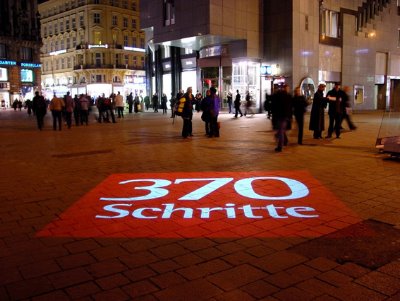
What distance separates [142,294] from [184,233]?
158 cm

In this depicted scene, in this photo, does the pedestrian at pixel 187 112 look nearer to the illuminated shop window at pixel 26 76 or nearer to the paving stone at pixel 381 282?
the paving stone at pixel 381 282

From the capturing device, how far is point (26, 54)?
232 ft

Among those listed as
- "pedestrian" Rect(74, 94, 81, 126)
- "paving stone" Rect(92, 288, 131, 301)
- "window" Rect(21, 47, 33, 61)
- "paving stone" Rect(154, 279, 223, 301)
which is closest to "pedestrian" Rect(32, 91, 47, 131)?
"pedestrian" Rect(74, 94, 81, 126)

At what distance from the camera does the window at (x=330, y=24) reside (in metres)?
36.6

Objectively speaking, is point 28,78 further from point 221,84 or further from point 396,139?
point 396,139

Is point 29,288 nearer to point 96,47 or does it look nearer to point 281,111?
point 281,111

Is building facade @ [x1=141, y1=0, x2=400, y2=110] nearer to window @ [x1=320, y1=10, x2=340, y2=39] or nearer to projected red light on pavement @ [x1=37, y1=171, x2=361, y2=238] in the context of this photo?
window @ [x1=320, y1=10, x2=340, y2=39]

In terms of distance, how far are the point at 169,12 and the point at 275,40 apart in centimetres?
862

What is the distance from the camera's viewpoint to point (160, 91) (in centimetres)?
4666

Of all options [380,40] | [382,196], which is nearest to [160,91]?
[380,40]

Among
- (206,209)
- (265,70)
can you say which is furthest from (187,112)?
(265,70)

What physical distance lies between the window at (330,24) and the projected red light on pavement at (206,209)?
31561 millimetres

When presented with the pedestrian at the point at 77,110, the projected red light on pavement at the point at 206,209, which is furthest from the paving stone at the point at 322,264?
the pedestrian at the point at 77,110

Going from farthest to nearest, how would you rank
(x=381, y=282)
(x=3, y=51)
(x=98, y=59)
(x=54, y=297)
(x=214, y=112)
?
(x=98, y=59) < (x=3, y=51) < (x=214, y=112) < (x=381, y=282) < (x=54, y=297)
